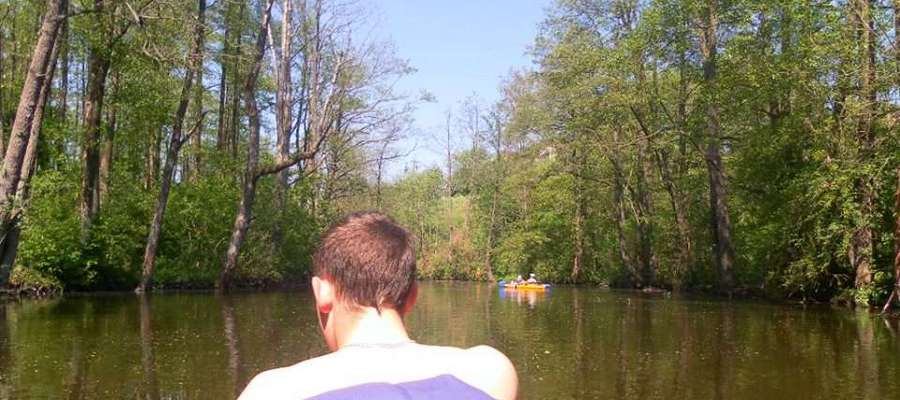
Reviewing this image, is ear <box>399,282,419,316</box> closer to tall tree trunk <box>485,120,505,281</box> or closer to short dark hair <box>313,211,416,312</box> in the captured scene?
short dark hair <box>313,211,416,312</box>

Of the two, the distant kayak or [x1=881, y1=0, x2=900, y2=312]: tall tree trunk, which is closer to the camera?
[x1=881, y1=0, x2=900, y2=312]: tall tree trunk

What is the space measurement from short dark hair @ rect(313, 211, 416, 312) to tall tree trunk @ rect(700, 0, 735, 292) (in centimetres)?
2692

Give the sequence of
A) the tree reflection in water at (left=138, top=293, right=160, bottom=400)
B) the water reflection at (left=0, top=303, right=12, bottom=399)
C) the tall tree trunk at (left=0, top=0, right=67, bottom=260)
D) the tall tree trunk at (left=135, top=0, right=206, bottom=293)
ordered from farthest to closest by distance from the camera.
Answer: the tall tree trunk at (left=135, top=0, right=206, bottom=293) < the tall tree trunk at (left=0, top=0, right=67, bottom=260) < the tree reflection in water at (left=138, top=293, right=160, bottom=400) < the water reflection at (left=0, top=303, right=12, bottom=399)

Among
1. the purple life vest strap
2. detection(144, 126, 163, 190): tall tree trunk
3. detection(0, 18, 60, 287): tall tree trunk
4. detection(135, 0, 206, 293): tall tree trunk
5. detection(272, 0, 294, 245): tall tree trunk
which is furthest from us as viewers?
detection(144, 126, 163, 190): tall tree trunk

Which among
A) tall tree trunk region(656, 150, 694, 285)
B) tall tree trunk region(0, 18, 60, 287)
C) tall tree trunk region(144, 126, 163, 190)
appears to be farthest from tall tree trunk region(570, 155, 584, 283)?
tall tree trunk region(0, 18, 60, 287)

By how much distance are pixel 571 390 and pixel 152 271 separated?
68.6ft

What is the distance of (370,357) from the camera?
138 centimetres

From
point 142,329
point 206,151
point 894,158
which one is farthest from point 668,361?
point 206,151

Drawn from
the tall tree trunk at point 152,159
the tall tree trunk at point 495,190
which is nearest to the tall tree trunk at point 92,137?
the tall tree trunk at point 152,159

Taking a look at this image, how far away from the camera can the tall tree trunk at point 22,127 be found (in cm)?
888

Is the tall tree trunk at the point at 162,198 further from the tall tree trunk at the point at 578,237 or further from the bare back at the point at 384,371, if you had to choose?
the bare back at the point at 384,371

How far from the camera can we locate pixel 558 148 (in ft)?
122

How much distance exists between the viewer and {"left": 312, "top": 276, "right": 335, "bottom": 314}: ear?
5.24ft

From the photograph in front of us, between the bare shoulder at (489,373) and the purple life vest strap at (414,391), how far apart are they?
3cm
